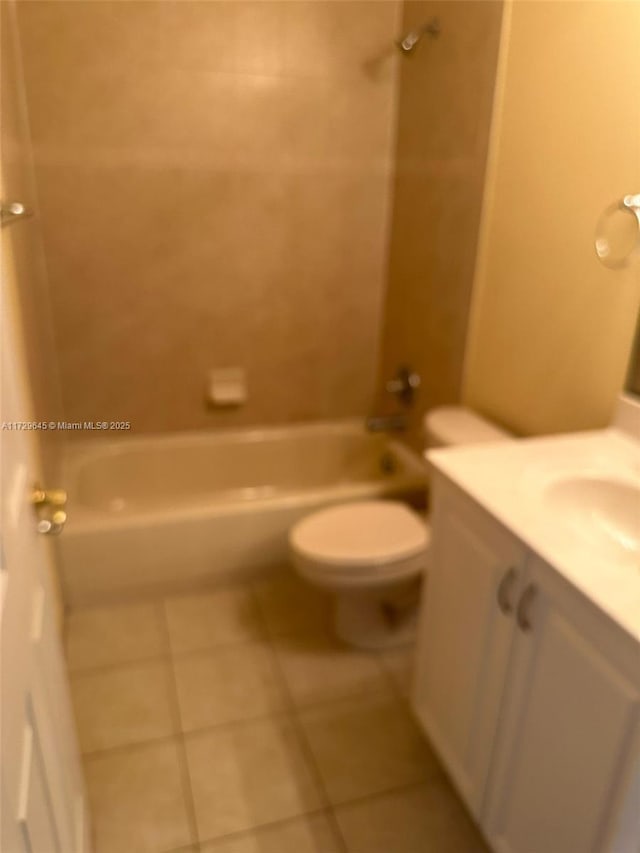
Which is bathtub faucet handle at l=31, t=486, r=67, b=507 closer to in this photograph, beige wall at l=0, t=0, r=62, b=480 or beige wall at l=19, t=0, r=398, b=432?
beige wall at l=0, t=0, r=62, b=480

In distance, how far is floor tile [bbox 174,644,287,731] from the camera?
5.83 feet

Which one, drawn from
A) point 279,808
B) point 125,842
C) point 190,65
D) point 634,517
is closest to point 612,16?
point 634,517

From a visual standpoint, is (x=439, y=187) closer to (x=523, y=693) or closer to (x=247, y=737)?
(x=523, y=693)

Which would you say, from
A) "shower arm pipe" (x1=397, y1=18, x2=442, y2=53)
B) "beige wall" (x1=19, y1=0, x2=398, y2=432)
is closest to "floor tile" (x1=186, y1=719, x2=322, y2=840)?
"beige wall" (x1=19, y1=0, x2=398, y2=432)

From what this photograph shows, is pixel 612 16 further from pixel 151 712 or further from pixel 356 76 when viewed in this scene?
pixel 151 712

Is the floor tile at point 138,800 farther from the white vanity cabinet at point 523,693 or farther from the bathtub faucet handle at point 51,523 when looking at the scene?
the bathtub faucet handle at point 51,523

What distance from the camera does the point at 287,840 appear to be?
4.77 ft

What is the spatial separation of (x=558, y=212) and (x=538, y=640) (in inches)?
44.2

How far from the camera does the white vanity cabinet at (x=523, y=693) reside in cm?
94

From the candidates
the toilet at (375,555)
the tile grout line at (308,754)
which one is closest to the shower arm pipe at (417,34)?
the toilet at (375,555)

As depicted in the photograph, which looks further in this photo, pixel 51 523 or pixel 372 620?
pixel 372 620

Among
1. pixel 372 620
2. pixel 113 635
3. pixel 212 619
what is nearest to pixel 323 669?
pixel 372 620

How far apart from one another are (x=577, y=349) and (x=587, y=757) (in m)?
1.02

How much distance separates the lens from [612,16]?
1.43m
